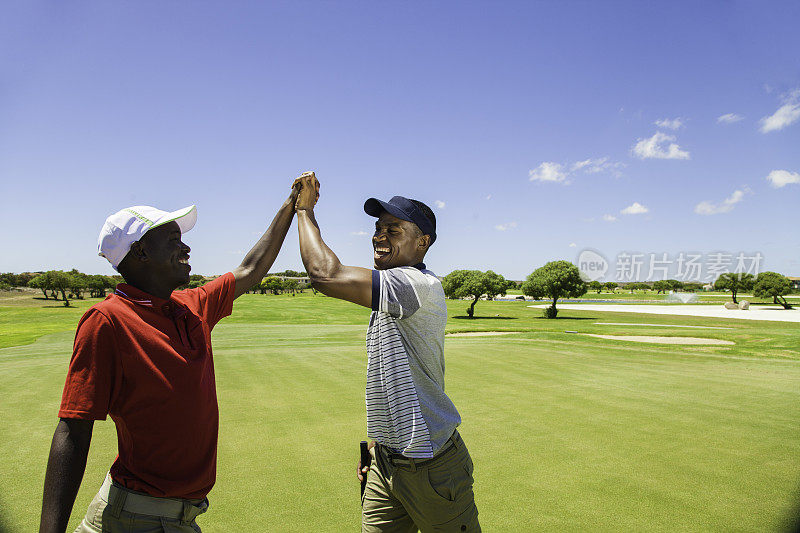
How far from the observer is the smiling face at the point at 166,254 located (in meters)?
2.41

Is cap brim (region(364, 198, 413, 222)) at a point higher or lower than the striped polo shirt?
higher

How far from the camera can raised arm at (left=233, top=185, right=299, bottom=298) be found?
10.5 feet

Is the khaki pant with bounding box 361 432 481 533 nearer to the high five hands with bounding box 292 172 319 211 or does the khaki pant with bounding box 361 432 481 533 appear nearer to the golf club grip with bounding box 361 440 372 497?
the golf club grip with bounding box 361 440 372 497

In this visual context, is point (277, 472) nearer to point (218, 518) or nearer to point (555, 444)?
point (218, 518)

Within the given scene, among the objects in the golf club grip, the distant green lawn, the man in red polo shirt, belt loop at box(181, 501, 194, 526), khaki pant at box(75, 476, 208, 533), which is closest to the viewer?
the man in red polo shirt

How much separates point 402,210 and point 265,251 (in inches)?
43.8

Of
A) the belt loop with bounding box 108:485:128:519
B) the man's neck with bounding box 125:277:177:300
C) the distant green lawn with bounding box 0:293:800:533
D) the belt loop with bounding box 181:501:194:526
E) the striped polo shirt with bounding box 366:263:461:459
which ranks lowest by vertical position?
the distant green lawn with bounding box 0:293:800:533

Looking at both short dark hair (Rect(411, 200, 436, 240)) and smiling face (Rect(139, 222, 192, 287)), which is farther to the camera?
short dark hair (Rect(411, 200, 436, 240))

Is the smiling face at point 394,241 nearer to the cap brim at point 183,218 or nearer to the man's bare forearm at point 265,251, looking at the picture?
the man's bare forearm at point 265,251

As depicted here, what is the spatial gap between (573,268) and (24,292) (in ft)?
253

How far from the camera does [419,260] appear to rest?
2.96 metres

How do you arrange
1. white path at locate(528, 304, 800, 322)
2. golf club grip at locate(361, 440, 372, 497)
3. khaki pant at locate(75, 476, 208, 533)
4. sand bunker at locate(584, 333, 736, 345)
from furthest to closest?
white path at locate(528, 304, 800, 322) < sand bunker at locate(584, 333, 736, 345) < golf club grip at locate(361, 440, 372, 497) < khaki pant at locate(75, 476, 208, 533)

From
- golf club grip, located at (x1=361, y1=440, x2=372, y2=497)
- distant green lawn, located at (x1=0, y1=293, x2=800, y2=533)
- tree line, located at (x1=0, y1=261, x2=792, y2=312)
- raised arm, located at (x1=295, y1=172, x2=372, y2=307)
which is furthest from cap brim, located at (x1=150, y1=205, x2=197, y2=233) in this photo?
tree line, located at (x1=0, y1=261, x2=792, y2=312)

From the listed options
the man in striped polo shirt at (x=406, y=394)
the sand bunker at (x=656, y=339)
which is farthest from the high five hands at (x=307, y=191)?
the sand bunker at (x=656, y=339)
